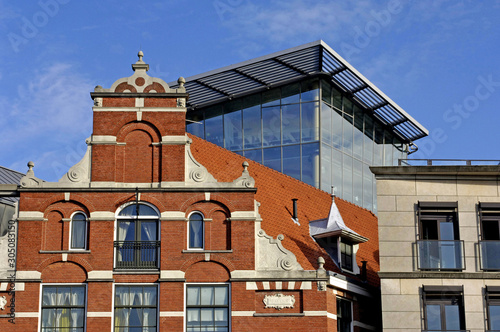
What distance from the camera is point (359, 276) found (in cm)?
4053

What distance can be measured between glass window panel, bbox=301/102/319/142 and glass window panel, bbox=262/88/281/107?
1.43m

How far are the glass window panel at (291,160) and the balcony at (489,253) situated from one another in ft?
70.5

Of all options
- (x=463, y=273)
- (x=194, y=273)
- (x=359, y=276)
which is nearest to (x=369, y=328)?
(x=359, y=276)

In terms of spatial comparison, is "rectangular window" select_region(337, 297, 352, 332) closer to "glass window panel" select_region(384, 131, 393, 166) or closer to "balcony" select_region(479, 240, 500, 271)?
"balcony" select_region(479, 240, 500, 271)

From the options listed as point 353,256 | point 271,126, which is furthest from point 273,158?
point 353,256

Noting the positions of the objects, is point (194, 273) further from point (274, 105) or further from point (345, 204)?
point (274, 105)

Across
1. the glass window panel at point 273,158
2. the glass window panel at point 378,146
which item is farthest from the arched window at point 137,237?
the glass window panel at point 378,146

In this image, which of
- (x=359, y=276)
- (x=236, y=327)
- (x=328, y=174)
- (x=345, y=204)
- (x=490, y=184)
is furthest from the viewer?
(x=328, y=174)

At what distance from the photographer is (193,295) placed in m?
35.4

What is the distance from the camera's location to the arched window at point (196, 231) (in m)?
36.0

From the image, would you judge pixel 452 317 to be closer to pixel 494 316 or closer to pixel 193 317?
pixel 494 316

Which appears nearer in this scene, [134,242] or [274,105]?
[134,242]

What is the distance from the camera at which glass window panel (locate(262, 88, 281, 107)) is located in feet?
191

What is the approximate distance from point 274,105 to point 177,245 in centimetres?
2360
